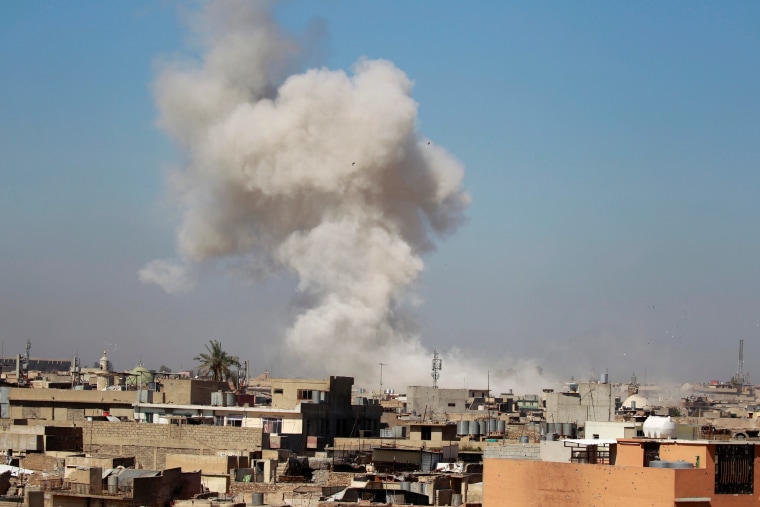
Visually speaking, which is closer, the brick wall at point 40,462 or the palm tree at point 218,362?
the brick wall at point 40,462

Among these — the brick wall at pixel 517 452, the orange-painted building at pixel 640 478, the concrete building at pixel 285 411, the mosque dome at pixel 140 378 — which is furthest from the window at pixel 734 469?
the mosque dome at pixel 140 378

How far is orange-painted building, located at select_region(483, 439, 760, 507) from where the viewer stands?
16.1 m

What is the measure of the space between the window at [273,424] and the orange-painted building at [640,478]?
21.0 meters

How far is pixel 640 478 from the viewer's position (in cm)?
1617

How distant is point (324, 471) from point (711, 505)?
45.1ft

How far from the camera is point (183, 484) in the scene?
25.1 m

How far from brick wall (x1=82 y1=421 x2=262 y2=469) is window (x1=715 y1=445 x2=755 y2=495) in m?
18.0

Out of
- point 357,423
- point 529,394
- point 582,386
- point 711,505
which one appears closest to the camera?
point 711,505

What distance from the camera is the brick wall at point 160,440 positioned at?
34188mm

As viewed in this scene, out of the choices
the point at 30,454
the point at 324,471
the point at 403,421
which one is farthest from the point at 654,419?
the point at 403,421

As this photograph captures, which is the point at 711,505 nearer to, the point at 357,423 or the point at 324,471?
the point at 324,471

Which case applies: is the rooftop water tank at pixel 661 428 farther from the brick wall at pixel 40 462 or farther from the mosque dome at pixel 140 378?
the mosque dome at pixel 140 378

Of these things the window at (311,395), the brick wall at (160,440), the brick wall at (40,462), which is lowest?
the brick wall at (40,462)

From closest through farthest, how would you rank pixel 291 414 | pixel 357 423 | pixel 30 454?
1. pixel 30 454
2. pixel 291 414
3. pixel 357 423
